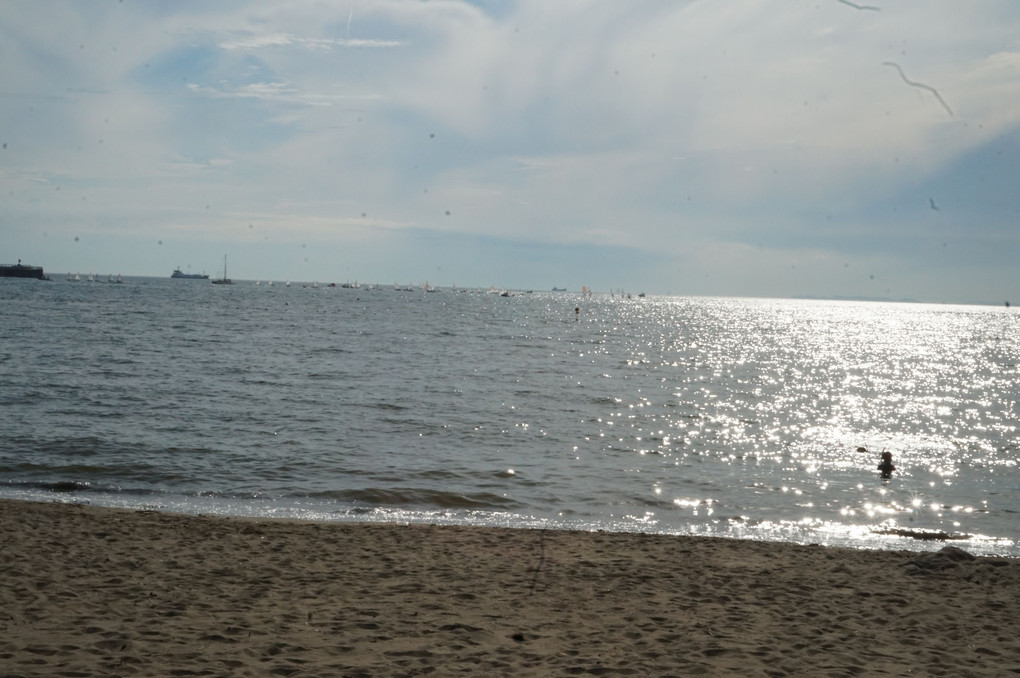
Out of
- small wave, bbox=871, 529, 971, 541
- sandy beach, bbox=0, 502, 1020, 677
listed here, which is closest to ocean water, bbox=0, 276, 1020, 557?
small wave, bbox=871, 529, 971, 541

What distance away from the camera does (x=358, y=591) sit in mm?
10039

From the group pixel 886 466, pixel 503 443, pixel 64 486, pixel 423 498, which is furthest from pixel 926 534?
pixel 64 486

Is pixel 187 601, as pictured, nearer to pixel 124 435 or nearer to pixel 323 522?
pixel 323 522

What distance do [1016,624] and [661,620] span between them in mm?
4435

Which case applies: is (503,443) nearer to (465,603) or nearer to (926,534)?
(926,534)

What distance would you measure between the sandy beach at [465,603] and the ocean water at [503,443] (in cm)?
269

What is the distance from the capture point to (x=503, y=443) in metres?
24.6

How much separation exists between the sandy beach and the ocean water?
2.69 metres

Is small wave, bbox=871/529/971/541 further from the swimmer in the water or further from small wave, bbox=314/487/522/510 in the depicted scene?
small wave, bbox=314/487/522/510

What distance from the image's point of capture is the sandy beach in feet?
25.7

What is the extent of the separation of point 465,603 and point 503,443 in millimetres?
14817

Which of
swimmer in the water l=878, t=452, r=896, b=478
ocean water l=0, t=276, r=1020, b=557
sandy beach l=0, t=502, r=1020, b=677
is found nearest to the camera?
sandy beach l=0, t=502, r=1020, b=677

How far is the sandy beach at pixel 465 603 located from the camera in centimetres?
784

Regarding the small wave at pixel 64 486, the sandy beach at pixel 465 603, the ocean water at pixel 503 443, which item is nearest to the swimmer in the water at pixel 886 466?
the ocean water at pixel 503 443
